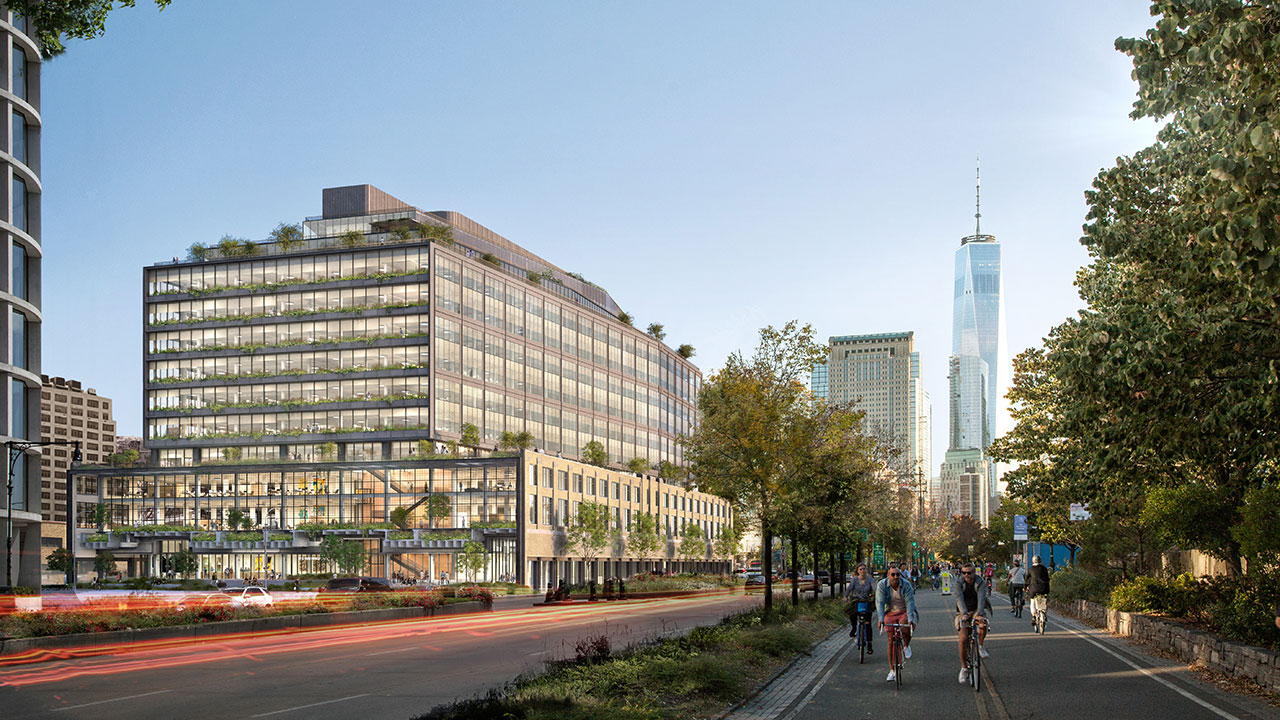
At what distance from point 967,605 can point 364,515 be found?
85127mm

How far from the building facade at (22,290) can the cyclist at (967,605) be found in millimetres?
47921

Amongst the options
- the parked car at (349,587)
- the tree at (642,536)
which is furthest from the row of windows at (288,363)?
the parked car at (349,587)

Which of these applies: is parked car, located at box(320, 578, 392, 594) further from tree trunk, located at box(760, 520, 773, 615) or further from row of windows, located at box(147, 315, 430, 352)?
row of windows, located at box(147, 315, 430, 352)

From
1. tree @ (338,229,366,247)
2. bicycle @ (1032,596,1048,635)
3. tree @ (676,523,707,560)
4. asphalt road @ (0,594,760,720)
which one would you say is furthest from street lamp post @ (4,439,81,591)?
tree @ (676,523,707,560)

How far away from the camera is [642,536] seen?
114875 mm

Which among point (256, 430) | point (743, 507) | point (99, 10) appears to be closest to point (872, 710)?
point (99, 10)

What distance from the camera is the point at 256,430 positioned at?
107562mm

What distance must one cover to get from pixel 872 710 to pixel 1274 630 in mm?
8092

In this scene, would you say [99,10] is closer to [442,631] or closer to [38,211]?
[442,631]

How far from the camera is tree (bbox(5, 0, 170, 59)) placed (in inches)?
508

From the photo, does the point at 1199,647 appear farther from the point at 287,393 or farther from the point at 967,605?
the point at 287,393

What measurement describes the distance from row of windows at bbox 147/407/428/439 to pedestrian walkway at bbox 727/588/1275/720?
3147 inches

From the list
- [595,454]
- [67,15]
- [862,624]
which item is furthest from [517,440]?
[67,15]

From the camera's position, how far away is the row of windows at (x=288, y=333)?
10269 centimetres
